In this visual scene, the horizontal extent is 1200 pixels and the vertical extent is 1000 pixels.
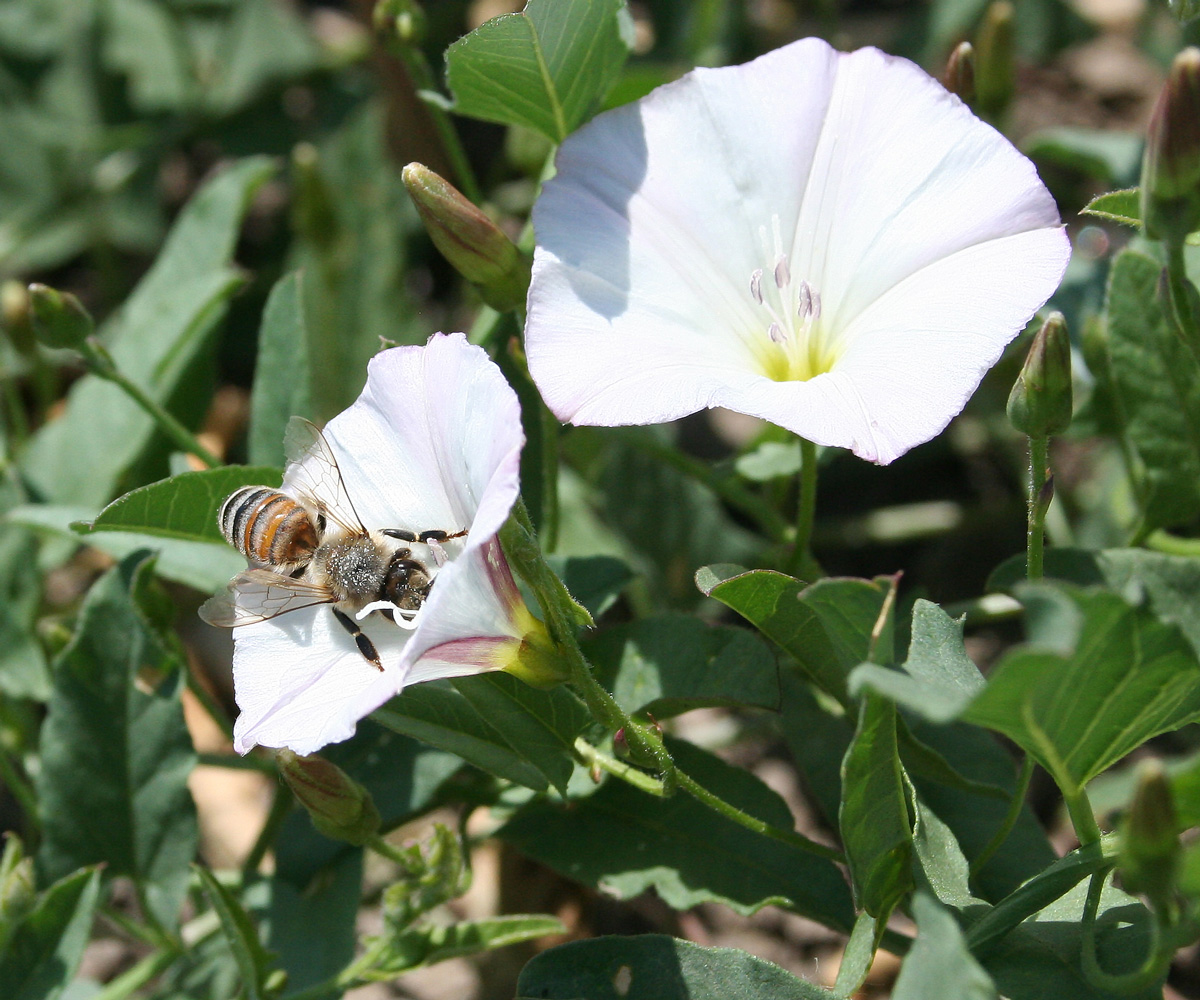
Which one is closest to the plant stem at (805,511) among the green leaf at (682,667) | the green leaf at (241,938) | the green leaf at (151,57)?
the green leaf at (682,667)

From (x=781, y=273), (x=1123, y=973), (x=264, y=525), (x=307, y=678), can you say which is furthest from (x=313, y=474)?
(x=1123, y=973)

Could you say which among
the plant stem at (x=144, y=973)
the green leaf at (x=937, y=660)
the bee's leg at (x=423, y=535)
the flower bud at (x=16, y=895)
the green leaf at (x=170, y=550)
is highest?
the green leaf at (x=937, y=660)

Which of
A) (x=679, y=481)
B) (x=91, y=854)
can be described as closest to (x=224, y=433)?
(x=679, y=481)

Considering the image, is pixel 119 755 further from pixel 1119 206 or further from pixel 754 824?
pixel 1119 206

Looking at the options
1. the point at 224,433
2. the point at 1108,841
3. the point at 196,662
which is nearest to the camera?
the point at 1108,841

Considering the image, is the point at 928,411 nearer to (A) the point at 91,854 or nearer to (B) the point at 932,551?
(A) the point at 91,854

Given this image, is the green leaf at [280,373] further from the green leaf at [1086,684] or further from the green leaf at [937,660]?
the green leaf at [1086,684]
